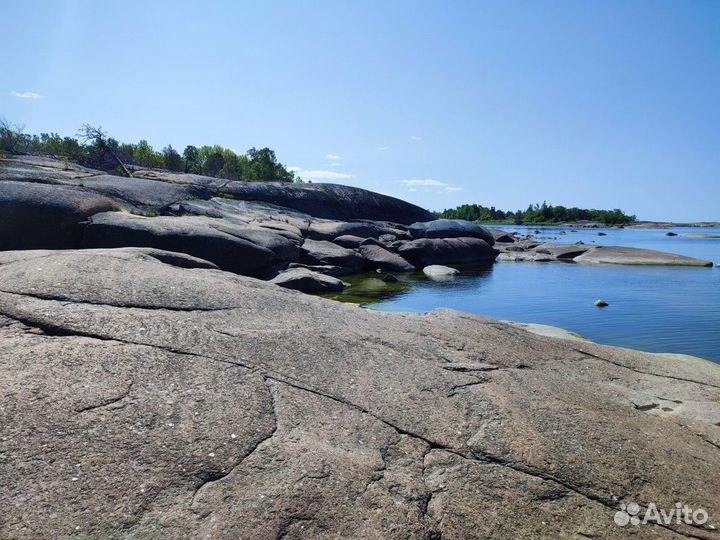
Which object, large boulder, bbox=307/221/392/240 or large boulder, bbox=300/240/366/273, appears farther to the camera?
large boulder, bbox=307/221/392/240

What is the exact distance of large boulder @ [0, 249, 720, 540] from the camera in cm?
393

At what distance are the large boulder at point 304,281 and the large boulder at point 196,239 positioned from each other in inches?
46.0

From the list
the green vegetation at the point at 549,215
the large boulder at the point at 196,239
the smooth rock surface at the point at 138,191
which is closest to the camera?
the large boulder at the point at 196,239

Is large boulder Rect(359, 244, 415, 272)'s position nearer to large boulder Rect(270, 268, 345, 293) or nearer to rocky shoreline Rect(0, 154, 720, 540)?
large boulder Rect(270, 268, 345, 293)

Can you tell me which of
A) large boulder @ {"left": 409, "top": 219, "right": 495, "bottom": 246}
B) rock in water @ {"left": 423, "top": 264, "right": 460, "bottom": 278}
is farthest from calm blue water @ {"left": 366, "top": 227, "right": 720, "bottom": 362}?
large boulder @ {"left": 409, "top": 219, "right": 495, "bottom": 246}

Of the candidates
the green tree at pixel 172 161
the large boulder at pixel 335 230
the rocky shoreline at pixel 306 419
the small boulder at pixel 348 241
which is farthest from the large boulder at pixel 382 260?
the green tree at pixel 172 161

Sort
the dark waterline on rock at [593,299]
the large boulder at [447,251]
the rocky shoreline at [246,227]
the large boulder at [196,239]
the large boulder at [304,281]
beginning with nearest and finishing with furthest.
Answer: the dark waterline on rock at [593,299], the rocky shoreline at [246,227], the large boulder at [196,239], the large boulder at [304,281], the large boulder at [447,251]

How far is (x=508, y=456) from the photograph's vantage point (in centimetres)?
498

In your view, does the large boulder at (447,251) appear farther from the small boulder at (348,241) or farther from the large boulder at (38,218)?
the large boulder at (38,218)

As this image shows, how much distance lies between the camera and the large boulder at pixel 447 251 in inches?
1367

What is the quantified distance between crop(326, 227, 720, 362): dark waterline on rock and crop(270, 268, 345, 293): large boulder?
84 centimetres

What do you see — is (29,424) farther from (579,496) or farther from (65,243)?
(65,243)

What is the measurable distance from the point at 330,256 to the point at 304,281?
7.40m

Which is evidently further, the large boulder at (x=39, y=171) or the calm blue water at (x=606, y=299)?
the large boulder at (x=39, y=171)
